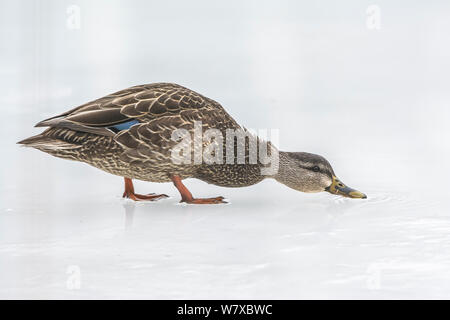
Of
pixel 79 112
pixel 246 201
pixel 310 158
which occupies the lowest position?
pixel 246 201

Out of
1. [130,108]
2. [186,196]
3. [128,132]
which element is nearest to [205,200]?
[186,196]

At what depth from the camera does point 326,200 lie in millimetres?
5543

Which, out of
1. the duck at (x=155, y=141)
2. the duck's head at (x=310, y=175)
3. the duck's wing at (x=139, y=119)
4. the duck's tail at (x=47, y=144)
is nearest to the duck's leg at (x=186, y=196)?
the duck at (x=155, y=141)

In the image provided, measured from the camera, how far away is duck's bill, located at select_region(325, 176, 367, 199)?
5477mm

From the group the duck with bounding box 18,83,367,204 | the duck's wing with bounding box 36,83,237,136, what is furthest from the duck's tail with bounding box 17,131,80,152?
the duck's wing with bounding box 36,83,237,136

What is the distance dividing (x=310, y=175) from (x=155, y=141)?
1485 mm

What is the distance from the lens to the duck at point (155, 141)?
5000 mm

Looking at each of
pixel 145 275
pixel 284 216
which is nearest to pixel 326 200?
pixel 284 216

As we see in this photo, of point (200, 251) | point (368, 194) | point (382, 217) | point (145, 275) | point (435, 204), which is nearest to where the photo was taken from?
point (145, 275)

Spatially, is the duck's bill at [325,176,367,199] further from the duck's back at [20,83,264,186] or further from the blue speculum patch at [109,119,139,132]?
the blue speculum patch at [109,119,139,132]

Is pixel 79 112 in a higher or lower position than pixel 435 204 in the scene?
higher

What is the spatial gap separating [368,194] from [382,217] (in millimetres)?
782

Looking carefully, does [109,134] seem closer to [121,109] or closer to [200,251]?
[121,109]

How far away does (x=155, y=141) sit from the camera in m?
5.04
